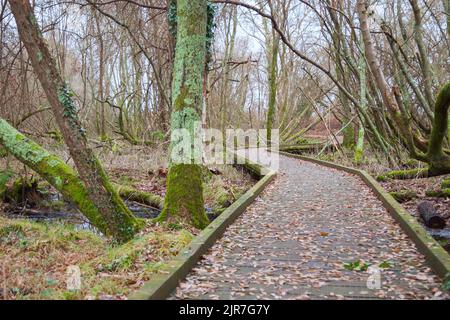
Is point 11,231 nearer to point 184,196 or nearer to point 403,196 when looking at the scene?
point 184,196

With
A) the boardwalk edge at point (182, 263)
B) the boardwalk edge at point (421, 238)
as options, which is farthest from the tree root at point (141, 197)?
the boardwalk edge at point (421, 238)

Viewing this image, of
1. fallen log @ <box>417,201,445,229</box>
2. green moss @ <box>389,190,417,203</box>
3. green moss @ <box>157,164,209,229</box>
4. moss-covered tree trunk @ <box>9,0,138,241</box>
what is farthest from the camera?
green moss @ <box>389,190,417,203</box>

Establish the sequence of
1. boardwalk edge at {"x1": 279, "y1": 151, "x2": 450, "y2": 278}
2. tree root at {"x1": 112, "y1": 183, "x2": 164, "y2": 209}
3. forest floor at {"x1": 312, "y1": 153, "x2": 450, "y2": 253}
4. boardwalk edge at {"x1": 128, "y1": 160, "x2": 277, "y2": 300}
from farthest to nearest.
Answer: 1. tree root at {"x1": 112, "y1": 183, "x2": 164, "y2": 209}
2. forest floor at {"x1": 312, "y1": 153, "x2": 450, "y2": 253}
3. boardwalk edge at {"x1": 279, "y1": 151, "x2": 450, "y2": 278}
4. boardwalk edge at {"x1": 128, "y1": 160, "x2": 277, "y2": 300}

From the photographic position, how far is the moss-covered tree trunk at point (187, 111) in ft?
22.8

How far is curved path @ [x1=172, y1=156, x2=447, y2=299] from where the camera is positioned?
4316 millimetres

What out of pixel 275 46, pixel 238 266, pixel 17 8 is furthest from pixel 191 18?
pixel 275 46

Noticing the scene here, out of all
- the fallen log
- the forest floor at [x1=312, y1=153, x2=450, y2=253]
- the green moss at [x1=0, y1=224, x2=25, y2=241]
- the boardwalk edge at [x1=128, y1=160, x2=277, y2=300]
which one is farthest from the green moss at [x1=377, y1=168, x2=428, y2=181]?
the green moss at [x1=0, y1=224, x2=25, y2=241]

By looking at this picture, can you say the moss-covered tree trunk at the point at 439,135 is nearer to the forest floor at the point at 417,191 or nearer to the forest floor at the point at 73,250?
the forest floor at the point at 417,191

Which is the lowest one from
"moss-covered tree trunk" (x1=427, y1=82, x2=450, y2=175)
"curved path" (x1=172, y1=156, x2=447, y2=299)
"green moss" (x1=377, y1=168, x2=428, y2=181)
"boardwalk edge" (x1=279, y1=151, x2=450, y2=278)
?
"curved path" (x1=172, y1=156, x2=447, y2=299)

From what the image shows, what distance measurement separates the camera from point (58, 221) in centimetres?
945

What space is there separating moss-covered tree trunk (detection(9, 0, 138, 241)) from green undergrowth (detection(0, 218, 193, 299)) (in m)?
0.38

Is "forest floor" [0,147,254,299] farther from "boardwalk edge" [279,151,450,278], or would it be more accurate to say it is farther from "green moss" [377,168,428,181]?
"green moss" [377,168,428,181]

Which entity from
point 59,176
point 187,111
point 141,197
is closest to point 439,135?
point 187,111

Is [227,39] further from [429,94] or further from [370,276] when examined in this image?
[370,276]
